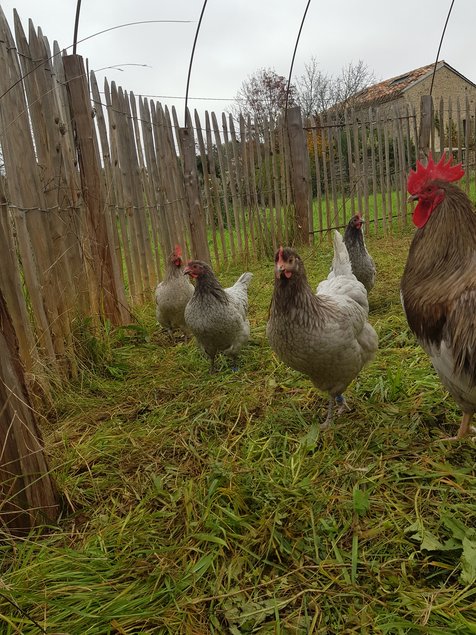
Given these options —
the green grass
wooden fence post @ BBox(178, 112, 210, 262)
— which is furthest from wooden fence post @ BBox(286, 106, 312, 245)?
the green grass

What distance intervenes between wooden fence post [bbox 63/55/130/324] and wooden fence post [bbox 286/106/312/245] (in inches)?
198

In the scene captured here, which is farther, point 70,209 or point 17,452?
point 70,209

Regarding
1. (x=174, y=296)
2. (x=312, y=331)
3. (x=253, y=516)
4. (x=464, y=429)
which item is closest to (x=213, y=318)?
(x=174, y=296)

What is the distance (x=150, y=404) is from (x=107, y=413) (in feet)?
1.03

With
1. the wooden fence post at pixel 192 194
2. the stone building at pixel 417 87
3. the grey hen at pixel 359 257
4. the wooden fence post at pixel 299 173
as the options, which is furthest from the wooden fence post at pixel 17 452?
the stone building at pixel 417 87

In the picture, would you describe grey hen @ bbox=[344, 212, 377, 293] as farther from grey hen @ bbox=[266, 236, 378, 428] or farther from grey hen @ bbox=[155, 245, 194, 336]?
grey hen @ bbox=[266, 236, 378, 428]

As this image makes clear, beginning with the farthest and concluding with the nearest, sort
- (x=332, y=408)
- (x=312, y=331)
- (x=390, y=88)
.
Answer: (x=390, y=88) < (x=332, y=408) < (x=312, y=331)

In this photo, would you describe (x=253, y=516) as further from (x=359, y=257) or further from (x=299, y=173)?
(x=299, y=173)

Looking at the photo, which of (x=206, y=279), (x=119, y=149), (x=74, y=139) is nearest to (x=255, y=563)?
(x=206, y=279)

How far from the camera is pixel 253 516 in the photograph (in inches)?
78.2

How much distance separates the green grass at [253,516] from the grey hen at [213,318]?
1.46 ft

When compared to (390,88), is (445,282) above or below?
below

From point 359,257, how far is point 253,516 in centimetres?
336

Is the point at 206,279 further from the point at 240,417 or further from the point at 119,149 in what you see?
the point at 119,149
